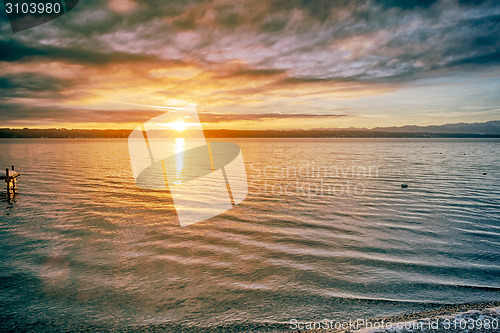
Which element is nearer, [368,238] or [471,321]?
[471,321]

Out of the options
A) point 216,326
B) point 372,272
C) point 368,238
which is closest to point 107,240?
point 216,326

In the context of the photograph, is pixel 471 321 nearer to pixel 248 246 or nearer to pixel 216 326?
pixel 216 326

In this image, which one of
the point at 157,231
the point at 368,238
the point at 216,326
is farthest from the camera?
the point at 157,231

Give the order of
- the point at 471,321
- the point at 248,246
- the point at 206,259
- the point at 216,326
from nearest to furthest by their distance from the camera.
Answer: the point at 471,321 < the point at 216,326 < the point at 206,259 < the point at 248,246

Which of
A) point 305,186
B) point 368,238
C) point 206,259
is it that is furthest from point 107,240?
point 305,186

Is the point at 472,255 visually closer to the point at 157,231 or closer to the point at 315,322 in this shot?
the point at 315,322

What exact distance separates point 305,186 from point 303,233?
14.0m

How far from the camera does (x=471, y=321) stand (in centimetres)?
650

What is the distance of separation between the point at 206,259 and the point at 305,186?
60.3ft

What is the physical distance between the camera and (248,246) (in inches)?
501

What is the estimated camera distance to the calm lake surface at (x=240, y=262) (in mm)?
7900

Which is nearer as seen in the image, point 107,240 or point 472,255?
point 472,255

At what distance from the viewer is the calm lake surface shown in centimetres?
790

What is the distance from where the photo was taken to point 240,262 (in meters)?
11.1
